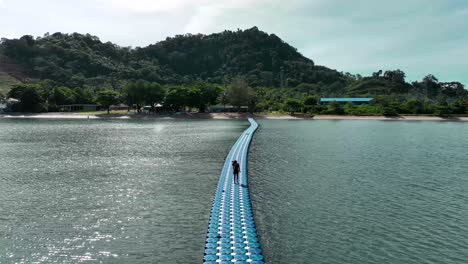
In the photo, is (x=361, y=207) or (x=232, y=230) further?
(x=361, y=207)

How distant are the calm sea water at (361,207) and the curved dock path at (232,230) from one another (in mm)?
1167

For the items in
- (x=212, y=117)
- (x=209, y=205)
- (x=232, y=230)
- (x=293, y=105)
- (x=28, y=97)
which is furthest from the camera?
(x=293, y=105)

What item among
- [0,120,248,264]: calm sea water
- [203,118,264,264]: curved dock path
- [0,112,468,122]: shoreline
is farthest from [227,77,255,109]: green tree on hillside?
[203,118,264,264]: curved dock path

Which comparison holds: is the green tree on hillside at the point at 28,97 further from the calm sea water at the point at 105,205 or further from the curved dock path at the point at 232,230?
the curved dock path at the point at 232,230

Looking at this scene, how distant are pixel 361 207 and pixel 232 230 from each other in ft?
39.9

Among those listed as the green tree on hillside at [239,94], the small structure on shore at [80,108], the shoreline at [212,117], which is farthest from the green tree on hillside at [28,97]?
the green tree on hillside at [239,94]

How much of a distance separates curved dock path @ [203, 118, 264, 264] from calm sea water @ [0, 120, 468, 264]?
1.00 metres

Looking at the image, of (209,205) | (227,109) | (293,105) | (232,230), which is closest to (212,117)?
(227,109)

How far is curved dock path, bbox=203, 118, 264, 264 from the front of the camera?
19844mm

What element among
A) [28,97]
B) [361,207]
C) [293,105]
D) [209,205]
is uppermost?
[28,97]

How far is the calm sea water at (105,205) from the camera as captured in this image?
21.8 meters

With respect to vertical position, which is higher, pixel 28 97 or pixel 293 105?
pixel 28 97

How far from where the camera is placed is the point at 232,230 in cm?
2378

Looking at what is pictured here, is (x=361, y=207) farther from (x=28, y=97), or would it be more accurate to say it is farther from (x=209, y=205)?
(x=28, y=97)
